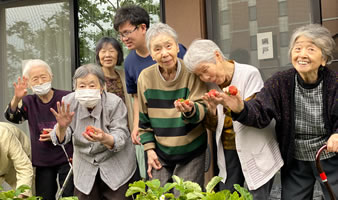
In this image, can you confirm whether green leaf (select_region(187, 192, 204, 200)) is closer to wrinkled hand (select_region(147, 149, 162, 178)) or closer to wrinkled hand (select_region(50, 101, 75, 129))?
wrinkled hand (select_region(147, 149, 162, 178))

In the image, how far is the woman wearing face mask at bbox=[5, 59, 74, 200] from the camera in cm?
379

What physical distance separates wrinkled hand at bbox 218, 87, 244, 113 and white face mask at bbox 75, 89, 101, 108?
3.49ft

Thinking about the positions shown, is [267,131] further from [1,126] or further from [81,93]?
[1,126]

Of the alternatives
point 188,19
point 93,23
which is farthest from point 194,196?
point 93,23

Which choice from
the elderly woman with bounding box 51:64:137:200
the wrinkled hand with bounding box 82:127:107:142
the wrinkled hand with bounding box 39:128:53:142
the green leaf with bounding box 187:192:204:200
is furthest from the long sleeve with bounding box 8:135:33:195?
the green leaf with bounding box 187:192:204:200

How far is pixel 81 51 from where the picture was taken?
20.0ft

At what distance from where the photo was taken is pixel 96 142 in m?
3.31

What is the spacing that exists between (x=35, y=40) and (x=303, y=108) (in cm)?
454

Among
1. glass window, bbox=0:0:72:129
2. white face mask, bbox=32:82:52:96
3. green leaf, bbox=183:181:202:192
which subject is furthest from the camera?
glass window, bbox=0:0:72:129

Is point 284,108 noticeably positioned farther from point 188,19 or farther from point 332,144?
point 188,19

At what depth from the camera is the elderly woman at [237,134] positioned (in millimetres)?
2834

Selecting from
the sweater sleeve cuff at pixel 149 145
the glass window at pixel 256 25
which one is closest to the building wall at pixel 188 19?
the glass window at pixel 256 25

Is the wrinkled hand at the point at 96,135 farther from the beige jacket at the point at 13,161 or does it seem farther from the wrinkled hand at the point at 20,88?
the wrinkled hand at the point at 20,88

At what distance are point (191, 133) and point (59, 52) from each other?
3.65 m
